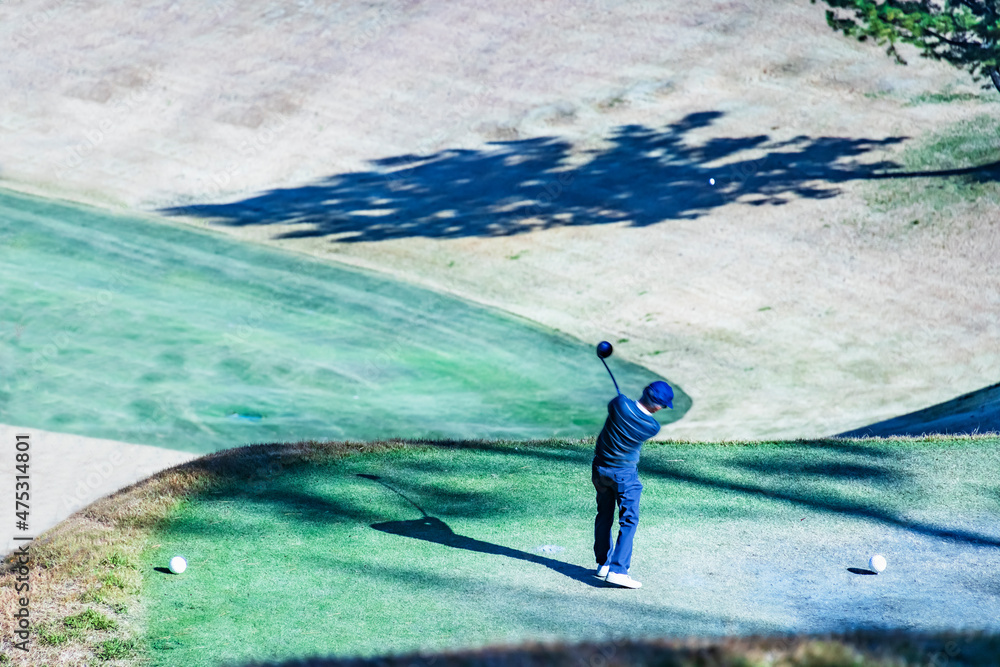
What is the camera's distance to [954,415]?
18.1 m

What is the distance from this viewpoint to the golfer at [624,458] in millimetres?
9766

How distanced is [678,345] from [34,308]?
13222 millimetres

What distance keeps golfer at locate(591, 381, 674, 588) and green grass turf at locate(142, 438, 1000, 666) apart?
11.3 inches

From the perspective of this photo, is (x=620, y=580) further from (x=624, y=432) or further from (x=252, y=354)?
(x=252, y=354)

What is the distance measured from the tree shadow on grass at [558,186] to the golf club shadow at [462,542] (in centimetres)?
1753

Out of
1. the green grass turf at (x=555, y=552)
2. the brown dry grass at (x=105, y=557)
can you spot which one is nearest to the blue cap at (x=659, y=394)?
the green grass turf at (x=555, y=552)

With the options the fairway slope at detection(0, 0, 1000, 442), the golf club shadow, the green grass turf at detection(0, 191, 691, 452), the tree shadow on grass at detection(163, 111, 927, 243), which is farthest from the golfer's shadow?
the tree shadow on grass at detection(163, 111, 927, 243)

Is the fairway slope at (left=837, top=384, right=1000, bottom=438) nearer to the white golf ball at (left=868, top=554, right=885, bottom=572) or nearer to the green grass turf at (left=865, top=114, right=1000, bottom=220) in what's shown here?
the white golf ball at (left=868, top=554, right=885, bottom=572)

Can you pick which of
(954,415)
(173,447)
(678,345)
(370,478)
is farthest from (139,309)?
(954,415)

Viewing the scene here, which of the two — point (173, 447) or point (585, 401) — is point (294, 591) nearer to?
point (173, 447)

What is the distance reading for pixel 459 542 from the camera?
11.0 meters

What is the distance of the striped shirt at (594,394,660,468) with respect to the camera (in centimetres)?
976

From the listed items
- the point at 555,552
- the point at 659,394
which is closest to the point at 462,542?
the point at 555,552

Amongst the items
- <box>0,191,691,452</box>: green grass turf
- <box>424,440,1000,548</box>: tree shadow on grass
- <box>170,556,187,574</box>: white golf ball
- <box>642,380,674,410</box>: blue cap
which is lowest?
<box>0,191,691,452</box>: green grass turf
